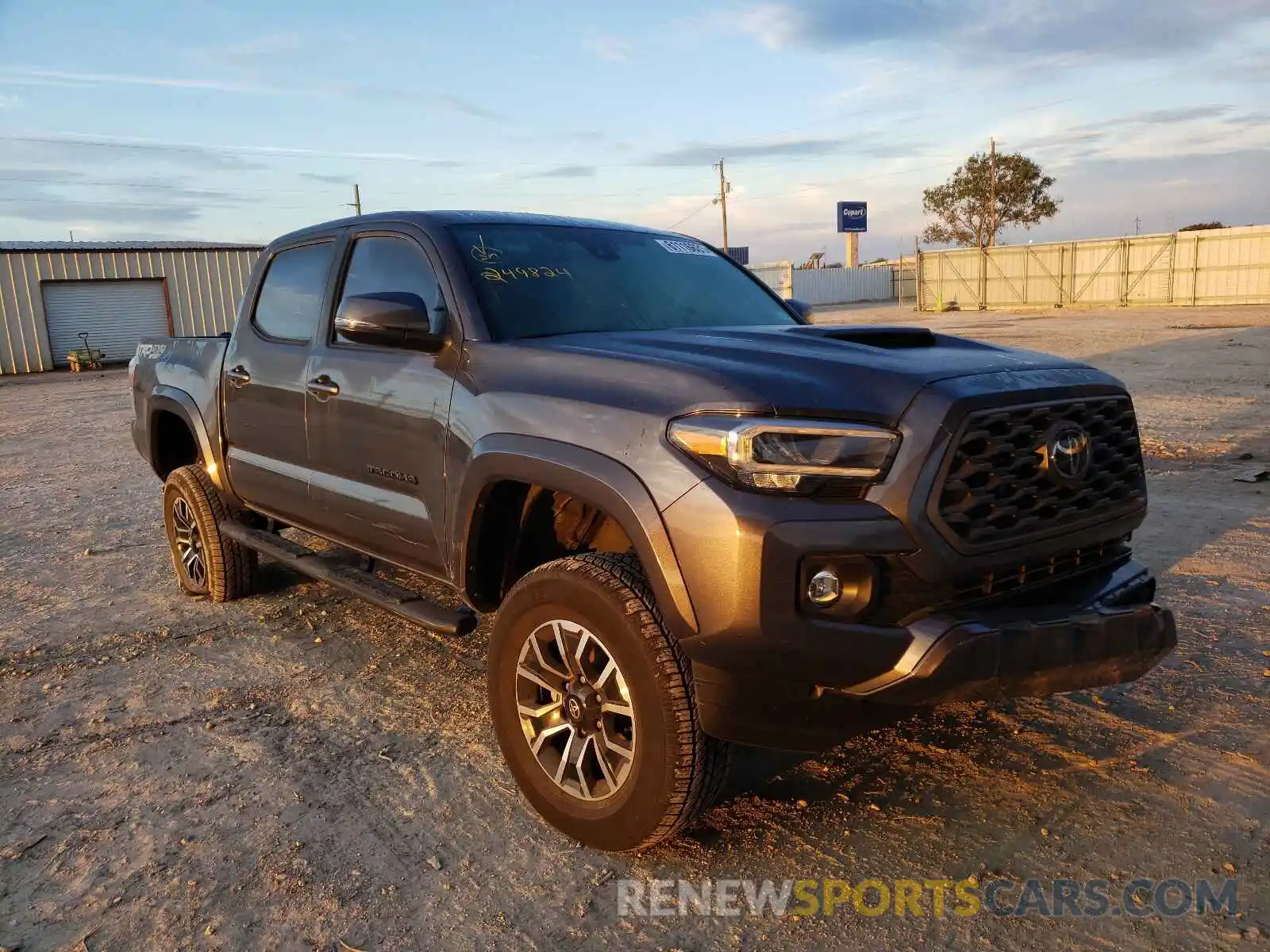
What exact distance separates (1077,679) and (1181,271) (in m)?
40.7

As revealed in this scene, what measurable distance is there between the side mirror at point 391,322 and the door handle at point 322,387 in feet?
1.94

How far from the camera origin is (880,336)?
3111 mm

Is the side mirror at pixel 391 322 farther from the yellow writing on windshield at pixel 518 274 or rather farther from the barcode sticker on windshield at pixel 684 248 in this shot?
the barcode sticker on windshield at pixel 684 248

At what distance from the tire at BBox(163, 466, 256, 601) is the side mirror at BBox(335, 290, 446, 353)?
2281 millimetres

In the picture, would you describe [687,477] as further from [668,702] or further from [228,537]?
[228,537]

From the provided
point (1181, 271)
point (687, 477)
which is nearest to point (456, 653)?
point (687, 477)

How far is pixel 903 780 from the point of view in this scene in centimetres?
314

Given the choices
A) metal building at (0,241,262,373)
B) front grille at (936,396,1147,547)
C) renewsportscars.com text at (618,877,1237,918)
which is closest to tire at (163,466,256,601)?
renewsportscars.com text at (618,877,1237,918)

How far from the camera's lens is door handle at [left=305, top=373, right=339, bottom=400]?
12.8 ft

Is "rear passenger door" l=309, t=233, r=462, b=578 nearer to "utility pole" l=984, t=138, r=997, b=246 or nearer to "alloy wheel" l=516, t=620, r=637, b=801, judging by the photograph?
"alloy wheel" l=516, t=620, r=637, b=801

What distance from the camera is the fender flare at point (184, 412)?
5.07 metres

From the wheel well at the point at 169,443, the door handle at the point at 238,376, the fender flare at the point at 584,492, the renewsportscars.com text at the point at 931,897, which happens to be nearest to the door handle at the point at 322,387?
the door handle at the point at 238,376

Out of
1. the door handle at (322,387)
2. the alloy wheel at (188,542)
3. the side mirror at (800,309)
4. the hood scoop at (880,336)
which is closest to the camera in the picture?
the hood scoop at (880,336)

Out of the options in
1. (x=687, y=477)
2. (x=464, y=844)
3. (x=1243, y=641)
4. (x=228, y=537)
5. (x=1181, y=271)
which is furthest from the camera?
(x=1181, y=271)
